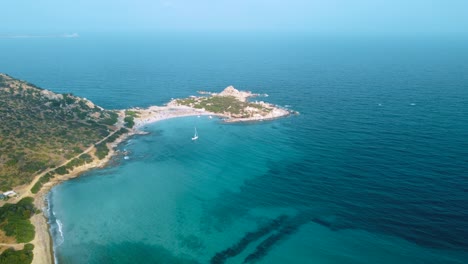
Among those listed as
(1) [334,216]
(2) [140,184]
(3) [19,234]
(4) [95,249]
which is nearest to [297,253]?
(1) [334,216]

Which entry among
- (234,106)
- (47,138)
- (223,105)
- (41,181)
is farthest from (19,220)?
(223,105)

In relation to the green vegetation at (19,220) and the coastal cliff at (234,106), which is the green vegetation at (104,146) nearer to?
the green vegetation at (19,220)

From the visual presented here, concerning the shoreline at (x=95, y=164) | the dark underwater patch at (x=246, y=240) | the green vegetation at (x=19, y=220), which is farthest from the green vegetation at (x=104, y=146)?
the dark underwater patch at (x=246, y=240)

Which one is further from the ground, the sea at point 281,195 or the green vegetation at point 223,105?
the green vegetation at point 223,105

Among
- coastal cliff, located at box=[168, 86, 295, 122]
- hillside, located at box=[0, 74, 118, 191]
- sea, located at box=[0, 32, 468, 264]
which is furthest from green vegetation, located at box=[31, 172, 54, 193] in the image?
coastal cliff, located at box=[168, 86, 295, 122]

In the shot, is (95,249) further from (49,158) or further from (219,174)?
(49,158)

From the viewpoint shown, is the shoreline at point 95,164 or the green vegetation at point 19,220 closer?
the shoreline at point 95,164

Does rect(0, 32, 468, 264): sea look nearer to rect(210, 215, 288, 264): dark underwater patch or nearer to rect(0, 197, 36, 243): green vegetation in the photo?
rect(210, 215, 288, 264): dark underwater patch
